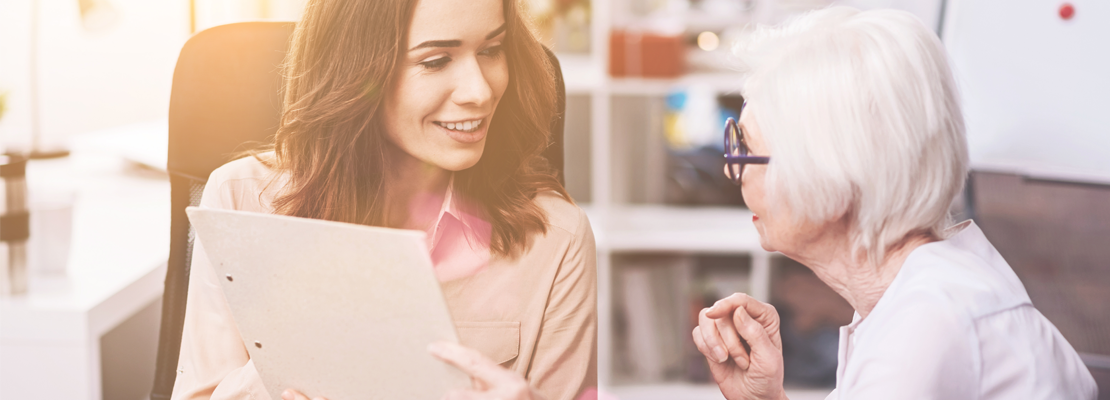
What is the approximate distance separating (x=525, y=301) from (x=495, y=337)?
61 millimetres

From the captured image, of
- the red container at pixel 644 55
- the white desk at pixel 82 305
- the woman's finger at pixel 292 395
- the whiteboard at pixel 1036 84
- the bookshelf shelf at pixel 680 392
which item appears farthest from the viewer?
the bookshelf shelf at pixel 680 392

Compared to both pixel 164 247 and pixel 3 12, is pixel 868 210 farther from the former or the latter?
pixel 3 12

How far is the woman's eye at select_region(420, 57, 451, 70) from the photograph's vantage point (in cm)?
→ 89

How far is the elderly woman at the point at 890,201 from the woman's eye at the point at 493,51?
301mm

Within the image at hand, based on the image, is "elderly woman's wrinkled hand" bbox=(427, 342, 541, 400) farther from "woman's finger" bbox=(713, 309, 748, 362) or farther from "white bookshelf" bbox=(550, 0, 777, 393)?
"white bookshelf" bbox=(550, 0, 777, 393)

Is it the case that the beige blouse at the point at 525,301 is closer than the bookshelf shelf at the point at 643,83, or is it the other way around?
the beige blouse at the point at 525,301

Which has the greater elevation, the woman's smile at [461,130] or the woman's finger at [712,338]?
the woman's smile at [461,130]

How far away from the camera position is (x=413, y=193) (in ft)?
3.37

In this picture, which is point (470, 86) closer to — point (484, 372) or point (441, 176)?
point (441, 176)

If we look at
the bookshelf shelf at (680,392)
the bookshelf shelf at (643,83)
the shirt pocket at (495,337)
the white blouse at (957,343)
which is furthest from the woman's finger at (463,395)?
the bookshelf shelf at (680,392)

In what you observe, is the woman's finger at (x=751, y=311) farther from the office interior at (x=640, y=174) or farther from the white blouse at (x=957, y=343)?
the office interior at (x=640, y=174)

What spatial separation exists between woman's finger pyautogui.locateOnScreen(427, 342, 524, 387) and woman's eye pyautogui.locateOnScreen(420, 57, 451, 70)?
0.35 m

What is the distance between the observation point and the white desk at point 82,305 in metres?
1.23

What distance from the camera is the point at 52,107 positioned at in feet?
7.20
